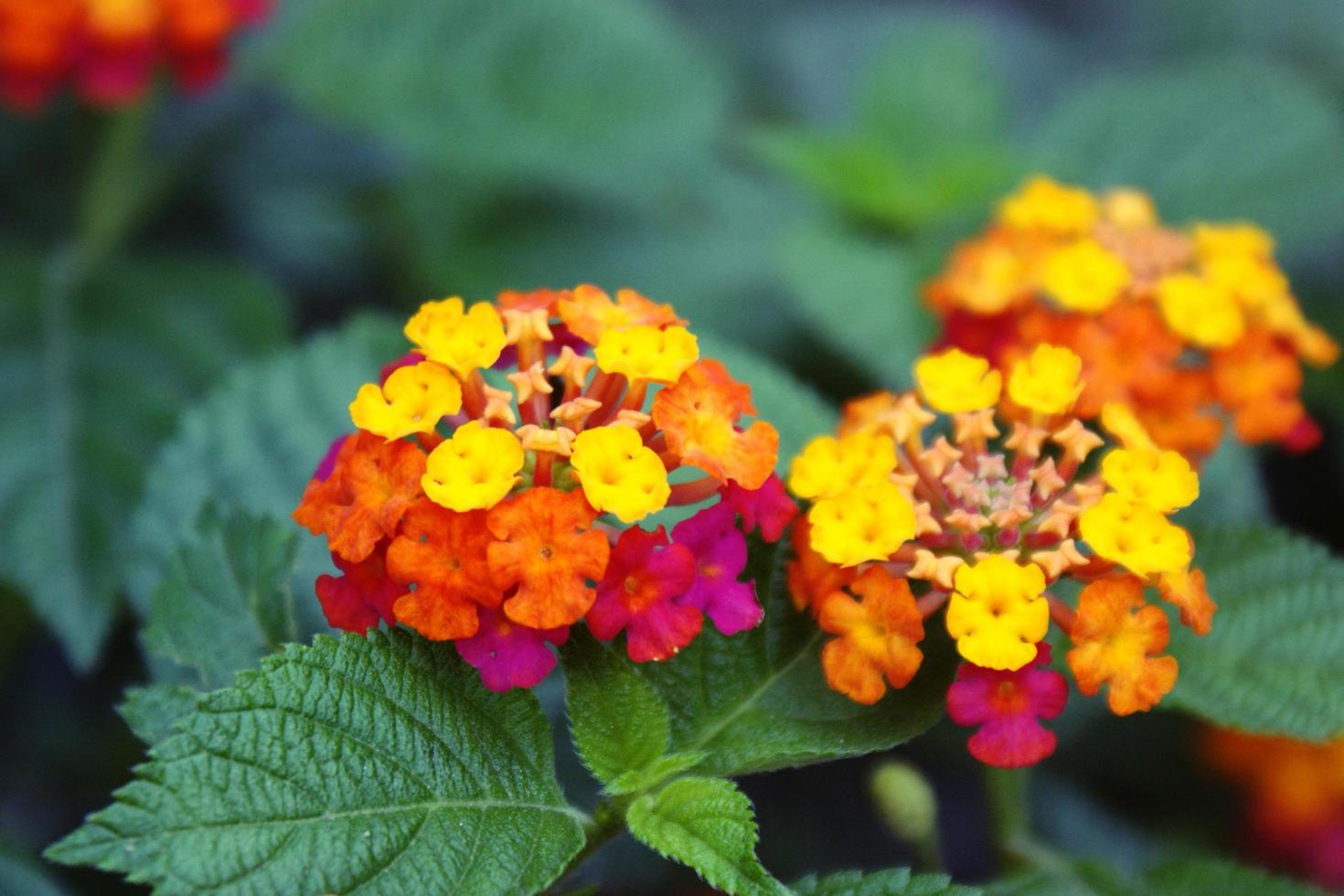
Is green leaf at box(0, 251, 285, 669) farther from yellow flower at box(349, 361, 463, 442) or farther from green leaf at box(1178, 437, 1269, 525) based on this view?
green leaf at box(1178, 437, 1269, 525)

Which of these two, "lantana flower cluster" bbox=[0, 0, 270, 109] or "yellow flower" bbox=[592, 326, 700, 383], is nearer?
"yellow flower" bbox=[592, 326, 700, 383]

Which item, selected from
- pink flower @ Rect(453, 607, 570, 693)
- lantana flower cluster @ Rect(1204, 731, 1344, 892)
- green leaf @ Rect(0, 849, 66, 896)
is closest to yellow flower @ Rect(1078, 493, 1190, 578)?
pink flower @ Rect(453, 607, 570, 693)

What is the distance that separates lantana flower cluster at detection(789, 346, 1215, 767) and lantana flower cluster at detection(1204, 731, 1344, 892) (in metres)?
0.88

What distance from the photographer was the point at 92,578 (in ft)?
4.03

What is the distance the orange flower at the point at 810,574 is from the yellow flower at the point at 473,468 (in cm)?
19

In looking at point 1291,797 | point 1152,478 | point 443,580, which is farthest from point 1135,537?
point 1291,797

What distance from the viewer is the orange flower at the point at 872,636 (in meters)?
0.75

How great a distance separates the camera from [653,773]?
79 centimetres

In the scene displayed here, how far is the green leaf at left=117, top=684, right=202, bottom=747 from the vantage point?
2.74 feet

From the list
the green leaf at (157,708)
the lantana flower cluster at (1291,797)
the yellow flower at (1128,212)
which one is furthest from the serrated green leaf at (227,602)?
the lantana flower cluster at (1291,797)

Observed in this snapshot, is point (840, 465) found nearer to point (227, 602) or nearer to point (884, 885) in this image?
point (884, 885)

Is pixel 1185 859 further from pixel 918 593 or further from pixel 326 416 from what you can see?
pixel 326 416

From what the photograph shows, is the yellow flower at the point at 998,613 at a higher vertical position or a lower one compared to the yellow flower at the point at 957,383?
lower

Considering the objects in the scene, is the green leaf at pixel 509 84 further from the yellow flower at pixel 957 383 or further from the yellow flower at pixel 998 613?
the yellow flower at pixel 998 613
